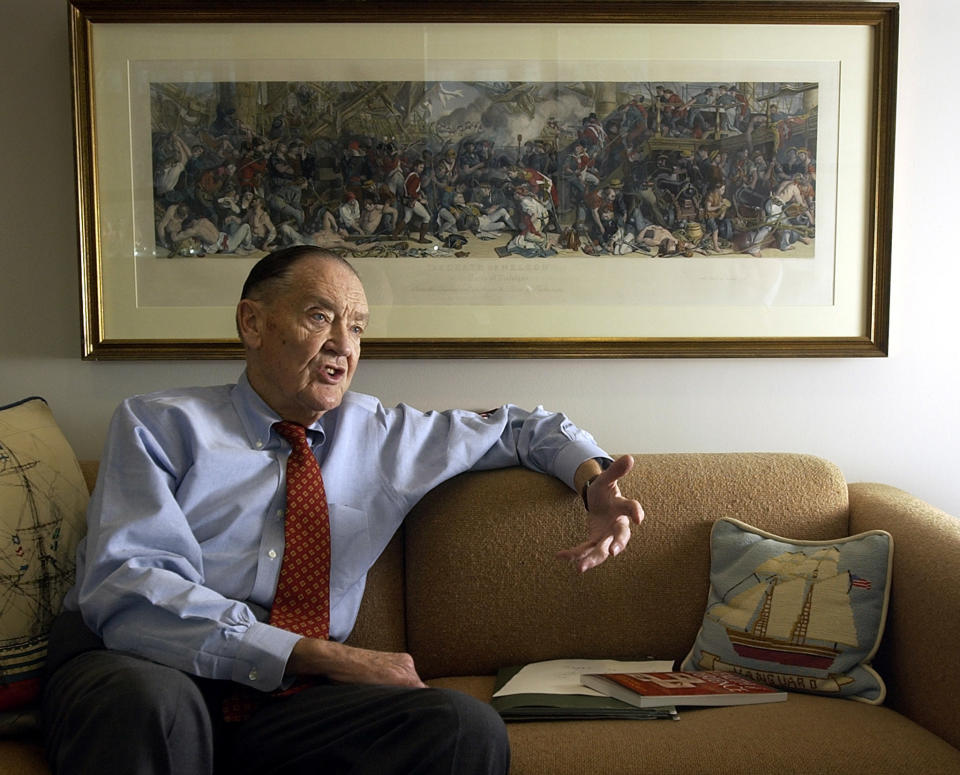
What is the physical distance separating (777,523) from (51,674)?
145 cm

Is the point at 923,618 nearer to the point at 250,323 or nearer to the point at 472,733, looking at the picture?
Result: the point at 472,733

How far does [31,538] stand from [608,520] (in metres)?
1.10

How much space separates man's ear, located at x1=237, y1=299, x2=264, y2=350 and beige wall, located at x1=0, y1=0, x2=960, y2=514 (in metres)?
0.44

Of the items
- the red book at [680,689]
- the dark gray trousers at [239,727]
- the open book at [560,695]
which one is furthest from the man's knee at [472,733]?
the red book at [680,689]

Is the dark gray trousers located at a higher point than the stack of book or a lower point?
higher

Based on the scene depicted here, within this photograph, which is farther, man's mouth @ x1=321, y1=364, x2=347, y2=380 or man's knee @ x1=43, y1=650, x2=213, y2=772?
man's mouth @ x1=321, y1=364, x2=347, y2=380

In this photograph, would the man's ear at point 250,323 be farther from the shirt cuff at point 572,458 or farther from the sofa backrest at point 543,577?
the shirt cuff at point 572,458

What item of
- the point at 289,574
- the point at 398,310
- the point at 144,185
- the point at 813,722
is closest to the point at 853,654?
the point at 813,722

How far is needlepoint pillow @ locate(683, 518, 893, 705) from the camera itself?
1.82m

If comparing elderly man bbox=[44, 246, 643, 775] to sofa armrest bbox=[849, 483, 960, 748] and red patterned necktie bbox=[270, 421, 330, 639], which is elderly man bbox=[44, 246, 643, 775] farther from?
sofa armrest bbox=[849, 483, 960, 748]

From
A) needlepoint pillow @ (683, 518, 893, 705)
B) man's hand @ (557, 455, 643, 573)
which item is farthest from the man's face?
needlepoint pillow @ (683, 518, 893, 705)

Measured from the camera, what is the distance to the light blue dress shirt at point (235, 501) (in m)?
1.58

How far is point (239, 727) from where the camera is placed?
5.25 ft

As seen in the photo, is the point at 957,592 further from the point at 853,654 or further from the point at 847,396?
the point at 847,396
